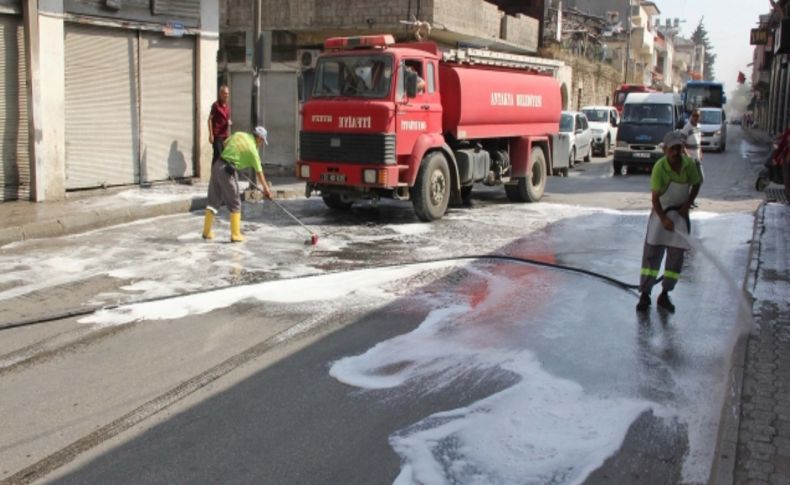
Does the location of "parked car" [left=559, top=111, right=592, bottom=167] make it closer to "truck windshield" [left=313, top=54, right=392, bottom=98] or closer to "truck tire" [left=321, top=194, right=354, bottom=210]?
"truck tire" [left=321, top=194, right=354, bottom=210]

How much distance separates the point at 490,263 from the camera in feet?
31.9

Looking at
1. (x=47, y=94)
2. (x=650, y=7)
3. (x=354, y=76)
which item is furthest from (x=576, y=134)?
(x=650, y=7)

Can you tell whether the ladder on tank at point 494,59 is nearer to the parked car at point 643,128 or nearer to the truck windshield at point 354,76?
the truck windshield at point 354,76

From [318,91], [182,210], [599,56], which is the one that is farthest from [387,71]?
[599,56]

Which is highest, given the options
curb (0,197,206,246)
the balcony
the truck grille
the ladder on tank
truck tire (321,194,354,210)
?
the balcony

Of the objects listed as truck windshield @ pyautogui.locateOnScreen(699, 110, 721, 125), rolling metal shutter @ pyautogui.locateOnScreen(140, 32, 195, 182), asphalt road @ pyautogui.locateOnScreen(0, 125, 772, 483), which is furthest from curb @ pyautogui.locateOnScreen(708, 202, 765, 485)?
truck windshield @ pyautogui.locateOnScreen(699, 110, 721, 125)

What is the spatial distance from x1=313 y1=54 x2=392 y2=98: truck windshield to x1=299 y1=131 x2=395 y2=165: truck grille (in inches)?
27.8

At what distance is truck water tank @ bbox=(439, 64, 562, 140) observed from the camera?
45.4ft

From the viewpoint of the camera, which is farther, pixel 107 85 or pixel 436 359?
pixel 107 85

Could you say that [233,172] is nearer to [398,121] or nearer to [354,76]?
[398,121]

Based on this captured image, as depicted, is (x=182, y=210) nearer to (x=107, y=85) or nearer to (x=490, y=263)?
(x=107, y=85)

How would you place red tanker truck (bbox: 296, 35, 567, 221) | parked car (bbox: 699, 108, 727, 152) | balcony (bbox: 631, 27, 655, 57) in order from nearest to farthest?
1. red tanker truck (bbox: 296, 35, 567, 221)
2. parked car (bbox: 699, 108, 727, 152)
3. balcony (bbox: 631, 27, 655, 57)

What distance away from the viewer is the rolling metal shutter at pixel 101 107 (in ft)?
46.4

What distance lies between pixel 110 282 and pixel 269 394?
3853 millimetres
